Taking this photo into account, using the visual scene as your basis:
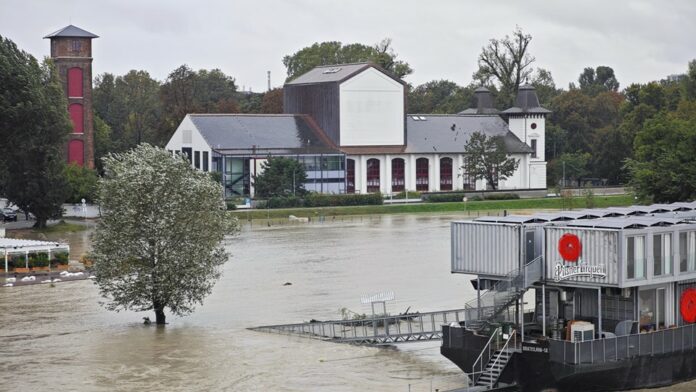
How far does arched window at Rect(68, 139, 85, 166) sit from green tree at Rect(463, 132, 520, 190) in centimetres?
3150

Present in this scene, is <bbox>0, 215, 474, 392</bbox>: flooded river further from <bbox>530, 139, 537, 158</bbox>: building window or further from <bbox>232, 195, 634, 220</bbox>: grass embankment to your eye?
<bbox>530, 139, 537, 158</bbox>: building window

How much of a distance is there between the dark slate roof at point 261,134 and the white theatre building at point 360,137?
3.8 inches

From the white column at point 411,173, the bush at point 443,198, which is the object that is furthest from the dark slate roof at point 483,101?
the bush at point 443,198

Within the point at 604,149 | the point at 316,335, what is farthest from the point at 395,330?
the point at 604,149

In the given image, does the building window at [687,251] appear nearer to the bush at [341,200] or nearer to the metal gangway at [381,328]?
the metal gangway at [381,328]

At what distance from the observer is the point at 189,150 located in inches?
4318

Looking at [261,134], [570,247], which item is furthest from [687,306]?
[261,134]

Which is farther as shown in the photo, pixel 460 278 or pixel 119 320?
pixel 460 278

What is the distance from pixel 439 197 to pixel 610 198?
42.7 ft

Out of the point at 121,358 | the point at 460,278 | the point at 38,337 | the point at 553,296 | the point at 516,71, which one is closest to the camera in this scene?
the point at 553,296

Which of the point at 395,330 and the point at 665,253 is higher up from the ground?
the point at 665,253

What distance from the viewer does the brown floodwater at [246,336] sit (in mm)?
34531

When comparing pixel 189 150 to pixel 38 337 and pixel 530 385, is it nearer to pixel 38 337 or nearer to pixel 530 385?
pixel 38 337

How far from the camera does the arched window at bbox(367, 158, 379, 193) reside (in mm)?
114750
